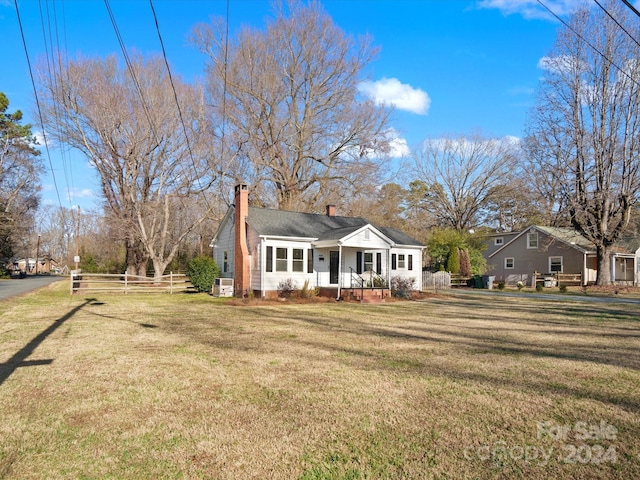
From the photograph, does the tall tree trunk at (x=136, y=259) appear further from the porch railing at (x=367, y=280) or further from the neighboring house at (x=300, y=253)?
the porch railing at (x=367, y=280)

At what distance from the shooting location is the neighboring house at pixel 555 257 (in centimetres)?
3478

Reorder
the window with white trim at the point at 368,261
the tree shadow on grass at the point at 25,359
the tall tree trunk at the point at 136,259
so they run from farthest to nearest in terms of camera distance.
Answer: the tall tree trunk at the point at 136,259, the window with white trim at the point at 368,261, the tree shadow on grass at the point at 25,359

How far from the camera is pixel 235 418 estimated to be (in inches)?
188

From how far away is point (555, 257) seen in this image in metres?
36.4

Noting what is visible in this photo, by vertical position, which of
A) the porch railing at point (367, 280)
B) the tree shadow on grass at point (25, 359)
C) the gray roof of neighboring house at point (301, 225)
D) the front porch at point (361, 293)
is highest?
the gray roof of neighboring house at point (301, 225)

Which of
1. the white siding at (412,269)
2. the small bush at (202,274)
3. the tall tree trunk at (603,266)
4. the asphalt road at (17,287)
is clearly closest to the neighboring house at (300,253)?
the white siding at (412,269)

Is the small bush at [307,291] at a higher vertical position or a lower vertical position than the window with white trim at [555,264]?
lower

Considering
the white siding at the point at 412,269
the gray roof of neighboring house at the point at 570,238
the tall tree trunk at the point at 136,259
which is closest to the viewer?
the white siding at the point at 412,269

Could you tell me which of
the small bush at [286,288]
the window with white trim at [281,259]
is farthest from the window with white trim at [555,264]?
the window with white trim at [281,259]

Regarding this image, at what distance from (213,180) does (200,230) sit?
548 inches

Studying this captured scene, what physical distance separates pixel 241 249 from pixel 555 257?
2754 cm

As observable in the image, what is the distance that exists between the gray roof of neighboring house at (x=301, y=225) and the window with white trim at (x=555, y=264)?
17.1 meters

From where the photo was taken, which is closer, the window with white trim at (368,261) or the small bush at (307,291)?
the small bush at (307,291)

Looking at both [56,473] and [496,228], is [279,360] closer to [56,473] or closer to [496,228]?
[56,473]
